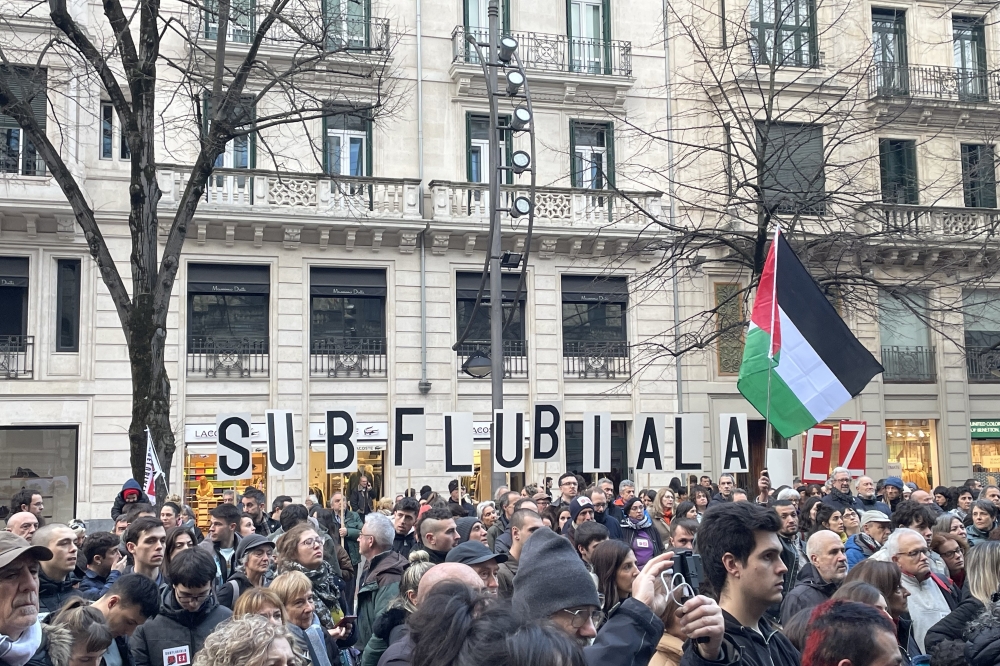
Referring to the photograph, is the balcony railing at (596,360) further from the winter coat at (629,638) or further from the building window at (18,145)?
the winter coat at (629,638)

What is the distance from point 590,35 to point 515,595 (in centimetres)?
2336

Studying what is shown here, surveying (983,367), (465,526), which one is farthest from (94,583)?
(983,367)

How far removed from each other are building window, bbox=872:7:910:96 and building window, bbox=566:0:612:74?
6.80 m

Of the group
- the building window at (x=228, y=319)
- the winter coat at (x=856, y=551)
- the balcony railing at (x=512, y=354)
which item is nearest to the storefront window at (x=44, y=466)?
the building window at (x=228, y=319)

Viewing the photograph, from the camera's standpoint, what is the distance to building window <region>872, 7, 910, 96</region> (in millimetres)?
26250

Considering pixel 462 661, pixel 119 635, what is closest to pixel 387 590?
pixel 119 635

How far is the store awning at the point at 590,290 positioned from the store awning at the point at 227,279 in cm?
685

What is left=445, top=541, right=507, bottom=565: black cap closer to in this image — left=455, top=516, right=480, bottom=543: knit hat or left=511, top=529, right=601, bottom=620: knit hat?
left=511, top=529, right=601, bottom=620: knit hat

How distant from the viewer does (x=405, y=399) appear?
2284cm

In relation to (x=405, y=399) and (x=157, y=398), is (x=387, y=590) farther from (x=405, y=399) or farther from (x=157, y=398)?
(x=405, y=399)

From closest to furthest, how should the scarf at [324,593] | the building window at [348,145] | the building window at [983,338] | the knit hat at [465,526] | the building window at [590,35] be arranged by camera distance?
the scarf at [324,593] → the knit hat at [465,526] → the building window at [348,145] → the building window at [590,35] → the building window at [983,338]

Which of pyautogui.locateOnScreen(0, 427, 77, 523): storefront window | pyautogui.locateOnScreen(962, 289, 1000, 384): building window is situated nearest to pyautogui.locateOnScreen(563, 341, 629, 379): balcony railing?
pyautogui.locateOnScreen(962, 289, 1000, 384): building window

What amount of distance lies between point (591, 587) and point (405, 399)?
19.1 m

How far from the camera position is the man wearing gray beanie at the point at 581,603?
3533 mm
